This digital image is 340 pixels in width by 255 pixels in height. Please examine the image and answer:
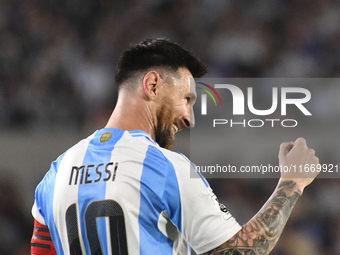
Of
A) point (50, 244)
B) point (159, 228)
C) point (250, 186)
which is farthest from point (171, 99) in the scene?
point (250, 186)

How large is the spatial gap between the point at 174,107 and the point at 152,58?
12 cm

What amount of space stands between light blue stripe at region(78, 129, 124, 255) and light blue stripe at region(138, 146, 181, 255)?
0.24ft

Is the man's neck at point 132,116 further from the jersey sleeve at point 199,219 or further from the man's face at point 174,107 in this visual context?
the jersey sleeve at point 199,219

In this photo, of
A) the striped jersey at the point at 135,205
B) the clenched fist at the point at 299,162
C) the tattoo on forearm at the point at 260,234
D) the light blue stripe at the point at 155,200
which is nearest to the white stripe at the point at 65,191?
the striped jersey at the point at 135,205

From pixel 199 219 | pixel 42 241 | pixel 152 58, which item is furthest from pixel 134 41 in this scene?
pixel 199 219

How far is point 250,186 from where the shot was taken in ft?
5.93

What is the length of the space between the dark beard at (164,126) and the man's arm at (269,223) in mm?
271

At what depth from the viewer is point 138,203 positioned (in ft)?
1.91

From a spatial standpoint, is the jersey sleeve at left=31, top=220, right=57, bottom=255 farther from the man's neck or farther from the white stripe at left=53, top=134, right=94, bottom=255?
the man's neck

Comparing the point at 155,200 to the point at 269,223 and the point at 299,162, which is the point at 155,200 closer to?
the point at 269,223

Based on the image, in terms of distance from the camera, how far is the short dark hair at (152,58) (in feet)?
2.51

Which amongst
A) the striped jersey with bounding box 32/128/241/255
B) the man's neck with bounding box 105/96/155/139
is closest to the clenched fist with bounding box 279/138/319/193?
the striped jersey with bounding box 32/128/241/255

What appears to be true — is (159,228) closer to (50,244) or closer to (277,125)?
(50,244)

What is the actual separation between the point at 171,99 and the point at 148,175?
0.23 metres
